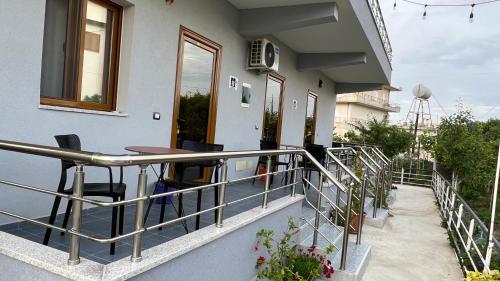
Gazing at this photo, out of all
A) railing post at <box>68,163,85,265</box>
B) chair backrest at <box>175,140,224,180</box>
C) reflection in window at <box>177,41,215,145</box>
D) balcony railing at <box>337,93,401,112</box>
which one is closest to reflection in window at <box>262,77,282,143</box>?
reflection in window at <box>177,41,215,145</box>

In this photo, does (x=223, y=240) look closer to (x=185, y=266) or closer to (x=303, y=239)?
(x=185, y=266)

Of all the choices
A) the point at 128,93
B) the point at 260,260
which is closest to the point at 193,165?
the point at 260,260

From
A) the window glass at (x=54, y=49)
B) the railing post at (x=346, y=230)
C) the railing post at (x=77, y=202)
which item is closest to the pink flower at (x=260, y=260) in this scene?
the railing post at (x=346, y=230)

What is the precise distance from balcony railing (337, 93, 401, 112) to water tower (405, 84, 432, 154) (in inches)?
293

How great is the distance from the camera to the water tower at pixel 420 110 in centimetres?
1789

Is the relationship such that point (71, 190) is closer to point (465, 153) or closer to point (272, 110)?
point (272, 110)

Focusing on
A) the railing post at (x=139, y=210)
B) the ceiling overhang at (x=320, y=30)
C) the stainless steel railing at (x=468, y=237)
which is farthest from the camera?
the ceiling overhang at (x=320, y=30)

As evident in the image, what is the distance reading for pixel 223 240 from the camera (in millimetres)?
2697

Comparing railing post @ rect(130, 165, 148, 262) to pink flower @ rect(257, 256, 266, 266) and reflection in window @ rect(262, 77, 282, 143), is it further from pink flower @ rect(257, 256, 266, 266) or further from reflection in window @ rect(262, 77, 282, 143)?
reflection in window @ rect(262, 77, 282, 143)

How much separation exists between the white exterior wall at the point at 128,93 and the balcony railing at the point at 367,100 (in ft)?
89.2

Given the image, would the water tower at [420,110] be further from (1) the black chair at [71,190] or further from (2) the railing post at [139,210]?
(2) the railing post at [139,210]

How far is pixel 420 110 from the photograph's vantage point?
22484 millimetres

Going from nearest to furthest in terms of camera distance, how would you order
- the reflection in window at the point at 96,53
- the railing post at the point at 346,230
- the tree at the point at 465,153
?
the reflection in window at the point at 96,53, the railing post at the point at 346,230, the tree at the point at 465,153

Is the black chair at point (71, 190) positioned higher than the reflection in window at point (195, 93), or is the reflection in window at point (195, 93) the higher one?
the reflection in window at point (195, 93)
